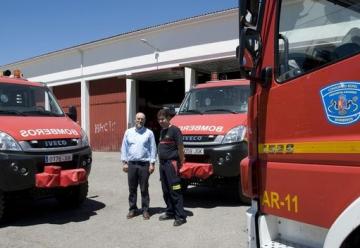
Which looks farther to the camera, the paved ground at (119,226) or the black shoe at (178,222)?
the black shoe at (178,222)

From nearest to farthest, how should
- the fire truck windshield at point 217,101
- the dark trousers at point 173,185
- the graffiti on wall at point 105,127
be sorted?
1. the dark trousers at point 173,185
2. the fire truck windshield at point 217,101
3. the graffiti on wall at point 105,127

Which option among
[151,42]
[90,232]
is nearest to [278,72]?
[90,232]

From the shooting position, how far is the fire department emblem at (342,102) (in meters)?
2.89

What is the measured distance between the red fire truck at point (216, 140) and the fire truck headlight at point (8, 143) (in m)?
2.63

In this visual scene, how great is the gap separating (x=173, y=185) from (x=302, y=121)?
4139mm

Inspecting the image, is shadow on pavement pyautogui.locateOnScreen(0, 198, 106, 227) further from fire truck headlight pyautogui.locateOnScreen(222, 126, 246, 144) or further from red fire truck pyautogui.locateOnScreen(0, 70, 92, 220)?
fire truck headlight pyautogui.locateOnScreen(222, 126, 246, 144)

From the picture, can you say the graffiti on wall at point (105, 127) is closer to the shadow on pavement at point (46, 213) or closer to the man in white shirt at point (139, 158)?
the shadow on pavement at point (46, 213)

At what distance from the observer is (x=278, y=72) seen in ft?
11.6

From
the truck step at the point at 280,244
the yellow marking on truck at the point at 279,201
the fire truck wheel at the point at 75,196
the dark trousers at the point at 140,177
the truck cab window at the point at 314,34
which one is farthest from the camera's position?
the fire truck wheel at the point at 75,196

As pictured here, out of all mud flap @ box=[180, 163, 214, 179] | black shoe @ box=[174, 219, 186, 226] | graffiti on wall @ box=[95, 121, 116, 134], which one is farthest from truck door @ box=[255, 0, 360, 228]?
graffiti on wall @ box=[95, 121, 116, 134]

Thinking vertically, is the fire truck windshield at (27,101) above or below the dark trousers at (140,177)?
above

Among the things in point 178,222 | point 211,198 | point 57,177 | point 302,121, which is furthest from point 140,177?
point 302,121

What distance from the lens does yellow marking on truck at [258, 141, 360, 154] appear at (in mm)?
2885

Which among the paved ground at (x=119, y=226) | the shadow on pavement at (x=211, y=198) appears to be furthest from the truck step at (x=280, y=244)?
the shadow on pavement at (x=211, y=198)
